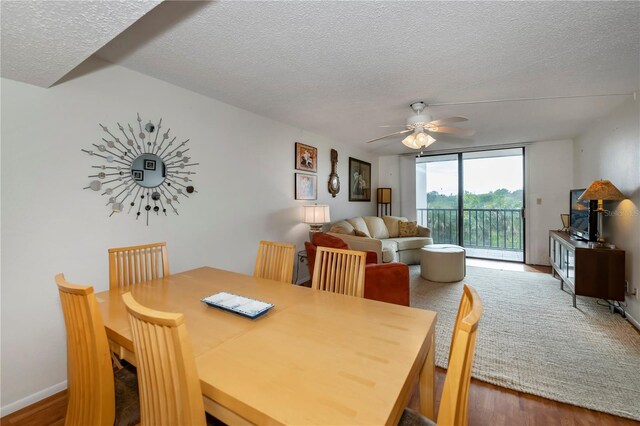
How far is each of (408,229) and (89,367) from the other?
5177mm

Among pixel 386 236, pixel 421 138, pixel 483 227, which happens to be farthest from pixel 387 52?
pixel 483 227

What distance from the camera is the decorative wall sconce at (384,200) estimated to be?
6.29m

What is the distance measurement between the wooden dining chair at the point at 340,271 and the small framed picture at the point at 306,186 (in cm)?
230

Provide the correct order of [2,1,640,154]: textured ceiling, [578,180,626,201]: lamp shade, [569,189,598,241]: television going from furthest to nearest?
[569,189,598,241]: television
[578,180,626,201]: lamp shade
[2,1,640,154]: textured ceiling

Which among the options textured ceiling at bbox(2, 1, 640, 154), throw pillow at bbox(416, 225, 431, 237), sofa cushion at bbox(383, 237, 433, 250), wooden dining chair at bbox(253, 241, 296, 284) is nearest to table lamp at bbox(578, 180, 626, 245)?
textured ceiling at bbox(2, 1, 640, 154)

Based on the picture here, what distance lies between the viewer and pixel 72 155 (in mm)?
1938

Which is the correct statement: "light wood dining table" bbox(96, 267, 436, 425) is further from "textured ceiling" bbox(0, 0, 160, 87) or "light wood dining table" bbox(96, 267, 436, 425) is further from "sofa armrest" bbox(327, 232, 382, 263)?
"sofa armrest" bbox(327, 232, 382, 263)

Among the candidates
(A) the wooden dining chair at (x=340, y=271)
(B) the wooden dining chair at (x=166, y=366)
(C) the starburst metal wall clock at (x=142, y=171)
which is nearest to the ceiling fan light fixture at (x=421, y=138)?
(A) the wooden dining chair at (x=340, y=271)

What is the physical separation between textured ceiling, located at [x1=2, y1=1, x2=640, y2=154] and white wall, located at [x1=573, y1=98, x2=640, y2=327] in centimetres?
28

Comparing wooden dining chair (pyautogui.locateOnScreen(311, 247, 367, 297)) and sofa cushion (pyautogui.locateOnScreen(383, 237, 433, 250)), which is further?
sofa cushion (pyautogui.locateOnScreen(383, 237, 433, 250))

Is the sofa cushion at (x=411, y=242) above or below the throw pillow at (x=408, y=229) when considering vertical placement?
below

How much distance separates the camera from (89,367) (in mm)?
1072

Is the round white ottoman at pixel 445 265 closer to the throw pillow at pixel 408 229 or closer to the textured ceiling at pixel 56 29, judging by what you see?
the throw pillow at pixel 408 229

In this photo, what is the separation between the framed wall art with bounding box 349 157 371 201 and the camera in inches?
216
